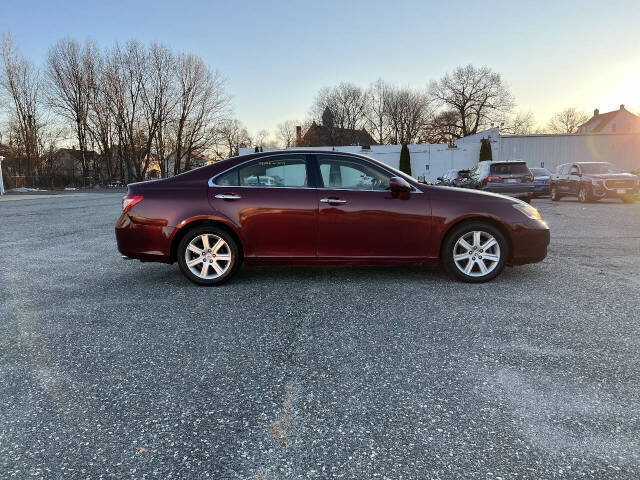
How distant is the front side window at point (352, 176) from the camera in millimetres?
5219

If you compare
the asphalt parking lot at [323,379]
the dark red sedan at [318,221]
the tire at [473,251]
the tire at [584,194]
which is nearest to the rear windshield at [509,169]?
the tire at [584,194]

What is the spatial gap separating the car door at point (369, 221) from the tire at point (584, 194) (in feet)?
50.5

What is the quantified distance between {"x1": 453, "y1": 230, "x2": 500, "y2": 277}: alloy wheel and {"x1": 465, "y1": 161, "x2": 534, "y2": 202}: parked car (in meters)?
11.1

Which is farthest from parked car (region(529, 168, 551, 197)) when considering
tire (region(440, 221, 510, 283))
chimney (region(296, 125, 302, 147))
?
chimney (region(296, 125, 302, 147))

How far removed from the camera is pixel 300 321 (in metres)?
3.91

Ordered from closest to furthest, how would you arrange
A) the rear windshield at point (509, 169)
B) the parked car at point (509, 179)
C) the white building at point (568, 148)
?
the parked car at point (509, 179)
the rear windshield at point (509, 169)
the white building at point (568, 148)

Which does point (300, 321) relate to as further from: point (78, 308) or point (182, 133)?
point (182, 133)

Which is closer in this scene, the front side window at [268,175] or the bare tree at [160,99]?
the front side window at [268,175]

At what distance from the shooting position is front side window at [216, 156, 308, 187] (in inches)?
206

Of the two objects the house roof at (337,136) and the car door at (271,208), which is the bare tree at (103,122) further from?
the car door at (271,208)

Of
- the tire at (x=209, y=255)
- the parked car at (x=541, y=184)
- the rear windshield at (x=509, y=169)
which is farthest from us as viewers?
the parked car at (x=541, y=184)

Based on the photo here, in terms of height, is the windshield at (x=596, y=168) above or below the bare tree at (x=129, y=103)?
below

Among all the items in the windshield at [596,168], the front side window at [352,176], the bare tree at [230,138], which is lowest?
the front side window at [352,176]

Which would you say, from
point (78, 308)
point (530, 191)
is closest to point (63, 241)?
point (78, 308)
